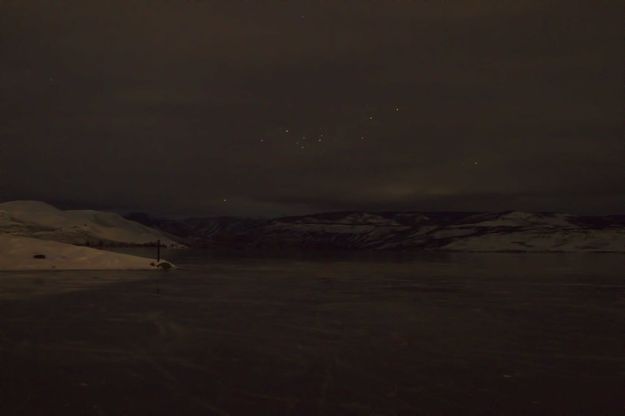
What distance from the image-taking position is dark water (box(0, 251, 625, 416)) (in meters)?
11.6

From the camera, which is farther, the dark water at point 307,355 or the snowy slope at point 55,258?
the snowy slope at point 55,258

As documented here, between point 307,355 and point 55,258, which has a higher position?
point 55,258

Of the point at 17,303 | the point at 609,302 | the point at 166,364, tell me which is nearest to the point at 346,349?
the point at 166,364

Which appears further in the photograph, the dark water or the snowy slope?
the snowy slope

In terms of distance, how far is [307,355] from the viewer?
16375 millimetres

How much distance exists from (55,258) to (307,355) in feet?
147

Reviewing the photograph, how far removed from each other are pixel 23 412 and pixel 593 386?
12017mm

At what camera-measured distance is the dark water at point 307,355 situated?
11.6m

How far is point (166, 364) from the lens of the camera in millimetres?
15078

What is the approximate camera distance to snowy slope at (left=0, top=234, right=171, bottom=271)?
171ft

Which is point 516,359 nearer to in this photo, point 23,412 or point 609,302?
point 23,412

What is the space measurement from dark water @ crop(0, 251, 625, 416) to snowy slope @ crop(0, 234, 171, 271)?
22805 millimetres

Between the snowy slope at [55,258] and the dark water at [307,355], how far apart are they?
22.8 metres

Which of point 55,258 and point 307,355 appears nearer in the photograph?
point 307,355
